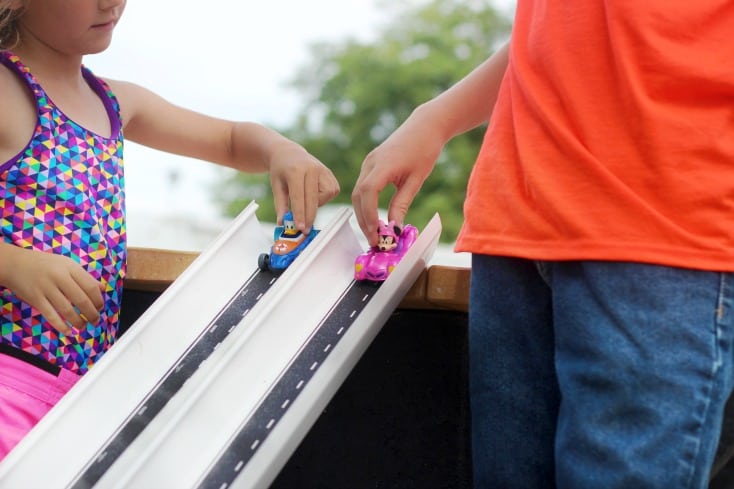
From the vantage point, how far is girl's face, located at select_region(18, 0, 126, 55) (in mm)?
1090

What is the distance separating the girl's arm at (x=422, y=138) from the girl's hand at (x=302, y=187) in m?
0.11

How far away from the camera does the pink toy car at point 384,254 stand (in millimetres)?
1036

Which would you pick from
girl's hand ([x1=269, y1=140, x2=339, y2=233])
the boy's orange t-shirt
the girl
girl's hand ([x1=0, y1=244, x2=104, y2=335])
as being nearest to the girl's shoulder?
the girl

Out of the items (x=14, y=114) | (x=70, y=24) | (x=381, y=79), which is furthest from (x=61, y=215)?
(x=381, y=79)

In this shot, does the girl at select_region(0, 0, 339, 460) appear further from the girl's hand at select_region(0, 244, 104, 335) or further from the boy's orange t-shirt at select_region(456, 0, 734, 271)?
the boy's orange t-shirt at select_region(456, 0, 734, 271)

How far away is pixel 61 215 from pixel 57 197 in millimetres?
23

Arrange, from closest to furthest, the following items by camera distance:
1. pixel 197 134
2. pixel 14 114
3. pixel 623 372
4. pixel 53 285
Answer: pixel 623 372
pixel 53 285
pixel 14 114
pixel 197 134

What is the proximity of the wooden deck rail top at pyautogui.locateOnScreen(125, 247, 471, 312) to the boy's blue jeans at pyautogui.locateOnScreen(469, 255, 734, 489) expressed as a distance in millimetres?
307

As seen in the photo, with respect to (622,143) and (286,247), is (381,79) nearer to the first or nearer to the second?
(286,247)

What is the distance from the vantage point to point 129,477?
2.54ft

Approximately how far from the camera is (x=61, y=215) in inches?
43.3

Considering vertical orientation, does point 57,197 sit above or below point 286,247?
below

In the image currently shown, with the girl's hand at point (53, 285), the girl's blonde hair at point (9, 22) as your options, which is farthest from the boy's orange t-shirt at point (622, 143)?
the girl's blonde hair at point (9, 22)

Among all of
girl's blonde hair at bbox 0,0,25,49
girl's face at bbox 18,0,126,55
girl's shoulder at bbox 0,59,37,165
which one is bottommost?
girl's shoulder at bbox 0,59,37,165
